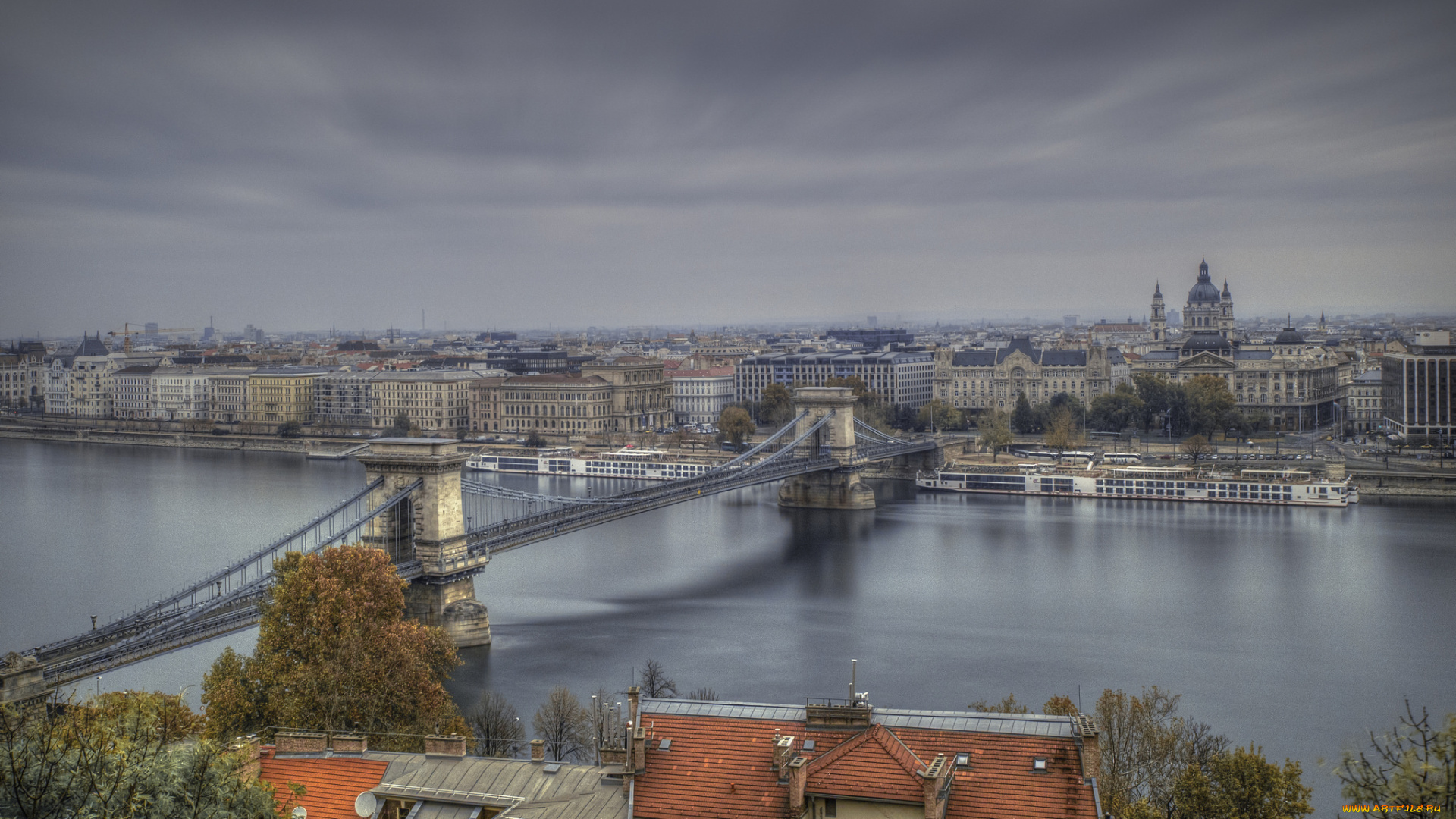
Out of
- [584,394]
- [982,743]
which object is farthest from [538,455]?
[982,743]

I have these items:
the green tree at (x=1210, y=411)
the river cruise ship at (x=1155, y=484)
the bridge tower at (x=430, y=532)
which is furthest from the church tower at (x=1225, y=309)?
the bridge tower at (x=430, y=532)

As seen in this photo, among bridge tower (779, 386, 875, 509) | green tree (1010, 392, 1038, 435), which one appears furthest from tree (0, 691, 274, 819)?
green tree (1010, 392, 1038, 435)

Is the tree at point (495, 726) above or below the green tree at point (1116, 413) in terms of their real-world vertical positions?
below

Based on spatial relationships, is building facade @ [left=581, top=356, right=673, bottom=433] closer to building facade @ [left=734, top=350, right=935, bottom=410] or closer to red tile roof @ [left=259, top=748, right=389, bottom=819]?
building facade @ [left=734, top=350, right=935, bottom=410]

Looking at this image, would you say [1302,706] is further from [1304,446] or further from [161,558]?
[1304,446]

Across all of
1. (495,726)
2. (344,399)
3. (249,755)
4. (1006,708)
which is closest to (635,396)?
(344,399)

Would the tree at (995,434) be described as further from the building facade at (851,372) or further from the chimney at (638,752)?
the chimney at (638,752)
